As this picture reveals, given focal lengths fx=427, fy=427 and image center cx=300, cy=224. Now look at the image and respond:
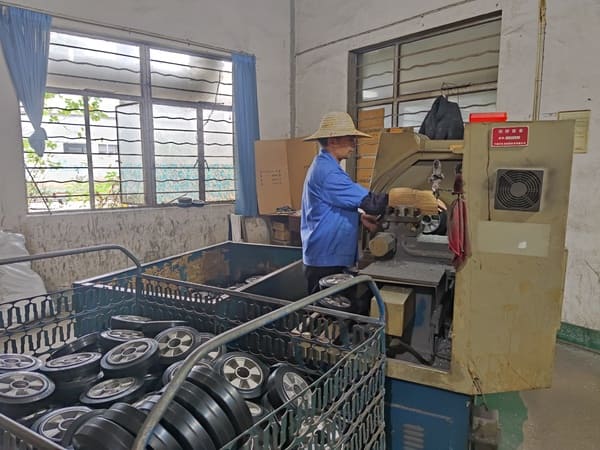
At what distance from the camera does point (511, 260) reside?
118cm

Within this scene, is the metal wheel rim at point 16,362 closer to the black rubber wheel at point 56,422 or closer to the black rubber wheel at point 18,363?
the black rubber wheel at point 18,363

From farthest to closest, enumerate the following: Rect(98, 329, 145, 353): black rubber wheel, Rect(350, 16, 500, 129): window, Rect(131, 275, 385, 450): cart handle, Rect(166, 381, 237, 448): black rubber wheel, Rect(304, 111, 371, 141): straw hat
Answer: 1. Rect(350, 16, 500, 129): window
2. Rect(304, 111, 371, 141): straw hat
3. Rect(98, 329, 145, 353): black rubber wheel
4. Rect(166, 381, 237, 448): black rubber wheel
5. Rect(131, 275, 385, 450): cart handle

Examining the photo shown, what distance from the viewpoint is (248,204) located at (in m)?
4.98

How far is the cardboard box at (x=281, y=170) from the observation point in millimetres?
4703

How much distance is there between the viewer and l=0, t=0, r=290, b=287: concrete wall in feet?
11.7

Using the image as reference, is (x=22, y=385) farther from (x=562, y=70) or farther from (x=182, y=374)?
(x=562, y=70)

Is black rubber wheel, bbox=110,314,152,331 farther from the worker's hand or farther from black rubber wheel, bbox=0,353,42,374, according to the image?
the worker's hand

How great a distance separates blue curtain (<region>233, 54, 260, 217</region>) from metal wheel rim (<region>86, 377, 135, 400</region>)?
144 inches

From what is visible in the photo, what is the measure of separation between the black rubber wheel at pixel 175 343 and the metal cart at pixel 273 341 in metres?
0.11

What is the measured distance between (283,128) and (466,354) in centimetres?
448

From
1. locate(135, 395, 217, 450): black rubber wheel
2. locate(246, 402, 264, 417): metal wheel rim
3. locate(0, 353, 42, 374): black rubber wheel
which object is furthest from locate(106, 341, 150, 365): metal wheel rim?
locate(135, 395, 217, 450): black rubber wheel

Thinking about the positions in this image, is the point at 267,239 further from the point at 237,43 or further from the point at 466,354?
the point at 466,354

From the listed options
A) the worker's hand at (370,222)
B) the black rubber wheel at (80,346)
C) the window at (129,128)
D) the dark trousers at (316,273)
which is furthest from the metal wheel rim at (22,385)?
the window at (129,128)

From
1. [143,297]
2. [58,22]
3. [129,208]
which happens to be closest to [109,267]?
[129,208]
